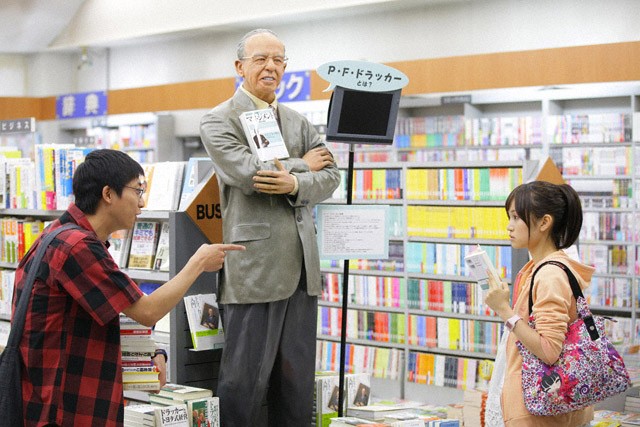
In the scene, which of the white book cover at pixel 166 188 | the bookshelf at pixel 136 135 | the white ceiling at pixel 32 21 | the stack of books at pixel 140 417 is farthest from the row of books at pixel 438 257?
the white ceiling at pixel 32 21

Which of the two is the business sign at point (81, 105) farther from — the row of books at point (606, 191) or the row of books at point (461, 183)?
the row of books at point (461, 183)

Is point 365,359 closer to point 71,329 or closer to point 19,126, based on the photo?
point 19,126

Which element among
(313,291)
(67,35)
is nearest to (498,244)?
(313,291)

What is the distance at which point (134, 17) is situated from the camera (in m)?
13.0

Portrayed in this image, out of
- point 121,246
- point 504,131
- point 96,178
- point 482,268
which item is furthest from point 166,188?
point 504,131

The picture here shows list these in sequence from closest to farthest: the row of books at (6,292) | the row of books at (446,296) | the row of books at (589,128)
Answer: the row of books at (6,292)
the row of books at (446,296)
the row of books at (589,128)

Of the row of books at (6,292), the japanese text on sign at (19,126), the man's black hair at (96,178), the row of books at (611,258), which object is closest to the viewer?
the man's black hair at (96,178)

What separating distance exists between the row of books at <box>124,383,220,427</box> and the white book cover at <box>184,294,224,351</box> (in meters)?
0.25

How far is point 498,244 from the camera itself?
19.9 feet

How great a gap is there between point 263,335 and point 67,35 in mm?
11809

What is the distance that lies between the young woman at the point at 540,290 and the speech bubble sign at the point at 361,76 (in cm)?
98

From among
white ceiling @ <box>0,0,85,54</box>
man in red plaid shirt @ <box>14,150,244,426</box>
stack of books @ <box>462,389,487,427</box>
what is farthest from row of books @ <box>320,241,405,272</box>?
white ceiling @ <box>0,0,85,54</box>

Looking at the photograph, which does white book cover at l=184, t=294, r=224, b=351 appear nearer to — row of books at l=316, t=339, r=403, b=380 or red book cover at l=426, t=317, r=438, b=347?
red book cover at l=426, t=317, r=438, b=347

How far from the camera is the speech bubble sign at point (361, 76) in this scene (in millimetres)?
3568
